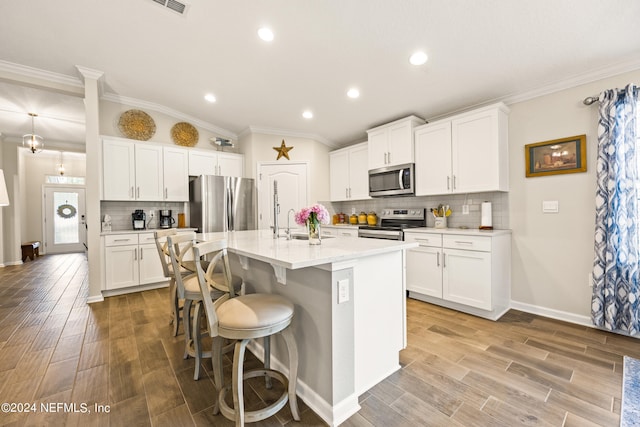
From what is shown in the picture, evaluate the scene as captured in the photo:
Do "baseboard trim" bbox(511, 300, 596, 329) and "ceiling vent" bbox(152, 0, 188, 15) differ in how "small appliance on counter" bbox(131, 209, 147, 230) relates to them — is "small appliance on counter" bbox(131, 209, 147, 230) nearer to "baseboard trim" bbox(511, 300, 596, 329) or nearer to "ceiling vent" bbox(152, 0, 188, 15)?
"ceiling vent" bbox(152, 0, 188, 15)

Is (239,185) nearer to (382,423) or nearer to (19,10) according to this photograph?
(19,10)

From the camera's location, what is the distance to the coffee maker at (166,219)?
4484mm

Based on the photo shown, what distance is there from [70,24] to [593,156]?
528cm

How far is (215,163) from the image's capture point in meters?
4.85

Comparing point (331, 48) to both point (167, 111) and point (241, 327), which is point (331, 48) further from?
point (167, 111)

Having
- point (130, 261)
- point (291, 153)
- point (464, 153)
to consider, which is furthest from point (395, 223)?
point (130, 261)

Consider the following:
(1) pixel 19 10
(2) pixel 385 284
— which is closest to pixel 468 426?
(2) pixel 385 284

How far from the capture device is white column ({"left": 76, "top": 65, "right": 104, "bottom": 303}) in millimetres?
3531

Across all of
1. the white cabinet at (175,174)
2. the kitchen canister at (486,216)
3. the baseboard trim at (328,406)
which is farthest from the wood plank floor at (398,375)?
the white cabinet at (175,174)

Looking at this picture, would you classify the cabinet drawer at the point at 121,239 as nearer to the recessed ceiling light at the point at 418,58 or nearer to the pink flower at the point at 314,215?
the pink flower at the point at 314,215

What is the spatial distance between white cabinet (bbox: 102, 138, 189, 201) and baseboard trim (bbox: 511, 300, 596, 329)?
498 cm

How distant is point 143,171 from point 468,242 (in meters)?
4.62

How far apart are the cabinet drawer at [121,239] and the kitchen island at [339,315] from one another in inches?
118

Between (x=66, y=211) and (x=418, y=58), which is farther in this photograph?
(x=66, y=211)
